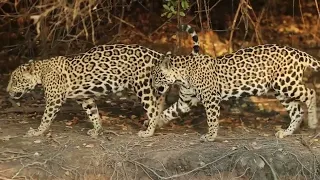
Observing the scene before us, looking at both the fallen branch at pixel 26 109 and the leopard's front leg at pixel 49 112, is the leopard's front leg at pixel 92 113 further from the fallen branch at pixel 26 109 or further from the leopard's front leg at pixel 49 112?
the fallen branch at pixel 26 109

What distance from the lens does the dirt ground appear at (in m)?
8.19

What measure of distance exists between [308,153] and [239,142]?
0.83 m

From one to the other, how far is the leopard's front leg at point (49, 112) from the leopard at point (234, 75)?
1.20 m

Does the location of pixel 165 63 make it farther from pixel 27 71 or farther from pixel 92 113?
pixel 27 71

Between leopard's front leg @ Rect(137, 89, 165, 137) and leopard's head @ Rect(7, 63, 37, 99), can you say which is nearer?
leopard's front leg @ Rect(137, 89, 165, 137)

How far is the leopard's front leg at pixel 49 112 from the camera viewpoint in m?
9.04

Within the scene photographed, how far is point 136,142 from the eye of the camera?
348 inches

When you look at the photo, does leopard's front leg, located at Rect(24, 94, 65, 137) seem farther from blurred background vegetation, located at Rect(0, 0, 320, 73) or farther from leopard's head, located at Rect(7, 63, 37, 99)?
blurred background vegetation, located at Rect(0, 0, 320, 73)

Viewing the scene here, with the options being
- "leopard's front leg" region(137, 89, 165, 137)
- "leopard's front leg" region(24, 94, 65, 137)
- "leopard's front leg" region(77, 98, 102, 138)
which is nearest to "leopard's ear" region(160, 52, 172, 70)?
"leopard's front leg" region(137, 89, 165, 137)

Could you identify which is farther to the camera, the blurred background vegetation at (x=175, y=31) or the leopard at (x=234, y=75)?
the blurred background vegetation at (x=175, y=31)

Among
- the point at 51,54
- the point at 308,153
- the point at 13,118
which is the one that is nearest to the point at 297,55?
the point at 308,153

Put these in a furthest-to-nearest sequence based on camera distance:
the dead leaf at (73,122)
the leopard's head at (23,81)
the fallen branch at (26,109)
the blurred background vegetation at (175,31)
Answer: the blurred background vegetation at (175,31), the fallen branch at (26,109), the dead leaf at (73,122), the leopard's head at (23,81)

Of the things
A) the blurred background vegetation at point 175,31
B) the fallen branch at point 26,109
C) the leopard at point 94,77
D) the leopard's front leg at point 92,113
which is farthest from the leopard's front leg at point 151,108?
the blurred background vegetation at point 175,31

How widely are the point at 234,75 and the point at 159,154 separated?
1384 mm
